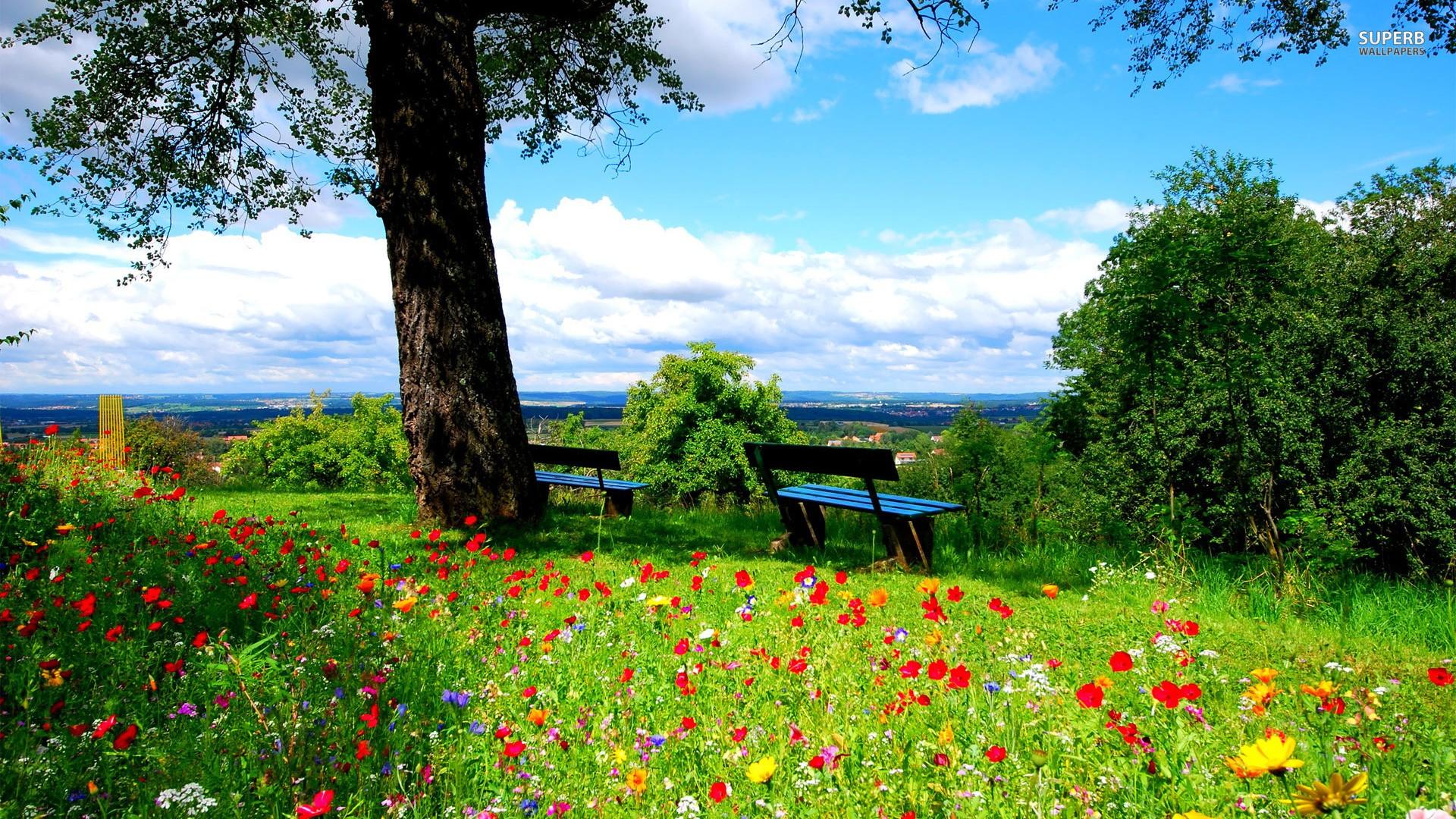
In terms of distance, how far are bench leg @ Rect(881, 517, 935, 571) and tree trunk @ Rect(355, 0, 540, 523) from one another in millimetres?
3467

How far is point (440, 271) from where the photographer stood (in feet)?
21.6

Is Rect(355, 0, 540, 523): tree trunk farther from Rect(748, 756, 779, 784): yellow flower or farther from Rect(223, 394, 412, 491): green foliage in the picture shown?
Rect(223, 394, 412, 491): green foliage

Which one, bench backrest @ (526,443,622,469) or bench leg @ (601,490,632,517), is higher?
bench backrest @ (526,443,622,469)

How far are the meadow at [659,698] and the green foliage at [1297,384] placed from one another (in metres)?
5.42

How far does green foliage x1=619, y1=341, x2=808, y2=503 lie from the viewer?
1659 centimetres

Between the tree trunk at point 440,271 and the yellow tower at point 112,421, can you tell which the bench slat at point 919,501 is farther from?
the yellow tower at point 112,421

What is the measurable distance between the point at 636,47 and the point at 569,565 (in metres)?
8.28

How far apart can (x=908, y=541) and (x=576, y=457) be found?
13.4 feet

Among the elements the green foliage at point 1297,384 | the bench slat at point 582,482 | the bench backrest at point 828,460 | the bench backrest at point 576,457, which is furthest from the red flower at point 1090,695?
the green foliage at point 1297,384

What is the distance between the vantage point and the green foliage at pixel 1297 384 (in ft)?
30.7

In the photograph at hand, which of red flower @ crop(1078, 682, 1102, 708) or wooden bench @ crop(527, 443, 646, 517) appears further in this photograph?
wooden bench @ crop(527, 443, 646, 517)

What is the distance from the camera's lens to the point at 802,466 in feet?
Result: 21.2

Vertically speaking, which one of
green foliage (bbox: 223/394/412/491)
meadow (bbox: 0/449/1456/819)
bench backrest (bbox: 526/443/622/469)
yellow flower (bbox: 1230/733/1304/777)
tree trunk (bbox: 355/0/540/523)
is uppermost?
tree trunk (bbox: 355/0/540/523)

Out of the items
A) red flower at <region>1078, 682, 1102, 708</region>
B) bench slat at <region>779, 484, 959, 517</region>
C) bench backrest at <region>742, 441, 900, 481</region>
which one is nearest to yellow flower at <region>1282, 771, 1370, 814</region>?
red flower at <region>1078, 682, 1102, 708</region>
